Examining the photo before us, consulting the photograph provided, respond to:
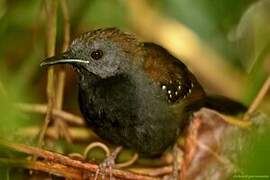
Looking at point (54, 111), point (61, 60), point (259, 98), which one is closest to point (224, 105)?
point (259, 98)

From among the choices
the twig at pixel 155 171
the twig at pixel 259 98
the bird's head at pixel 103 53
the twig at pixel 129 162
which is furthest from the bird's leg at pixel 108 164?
the twig at pixel 259 98

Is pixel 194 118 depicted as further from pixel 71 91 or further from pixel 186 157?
pixel 71 91

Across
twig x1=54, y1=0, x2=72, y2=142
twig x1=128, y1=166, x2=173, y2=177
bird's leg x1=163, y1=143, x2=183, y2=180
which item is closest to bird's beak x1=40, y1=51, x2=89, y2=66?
twig x1=54, y1=0, x2=72, y2=142

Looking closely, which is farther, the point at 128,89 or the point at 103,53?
the point at 103,53

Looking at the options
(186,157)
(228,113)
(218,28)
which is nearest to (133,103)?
(186,157)

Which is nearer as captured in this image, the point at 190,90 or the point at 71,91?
the point at 190,90

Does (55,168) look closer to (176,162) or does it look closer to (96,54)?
(96,54)

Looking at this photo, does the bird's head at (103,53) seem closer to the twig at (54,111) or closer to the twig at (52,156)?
the twig at (54,111)
